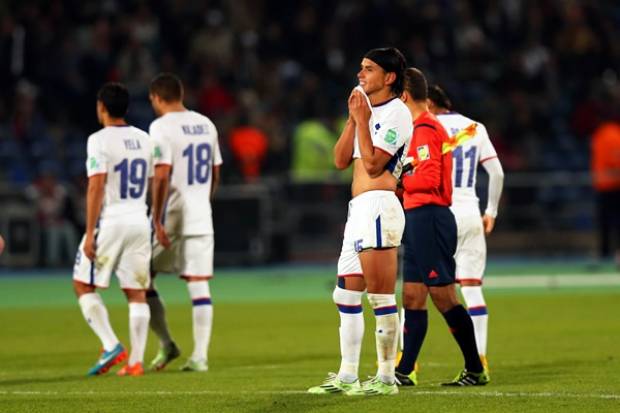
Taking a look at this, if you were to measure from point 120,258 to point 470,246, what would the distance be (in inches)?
118

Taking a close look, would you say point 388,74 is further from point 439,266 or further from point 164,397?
point 164,397

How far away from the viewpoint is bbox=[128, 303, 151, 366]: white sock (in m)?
12.1

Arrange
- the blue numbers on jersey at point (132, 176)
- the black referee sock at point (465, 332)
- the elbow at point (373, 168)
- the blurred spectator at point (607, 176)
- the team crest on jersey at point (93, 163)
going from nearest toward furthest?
the elbow at point (373, 168), the black referee sock at point (465, 332), the team crest on jersey at point (93, 163), the blue numbers on jersey at point (132, 176), the blurred spectator at point (607, 176)

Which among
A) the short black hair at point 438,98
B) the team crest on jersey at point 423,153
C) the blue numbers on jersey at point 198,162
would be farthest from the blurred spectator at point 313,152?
the team crest on jersey at point 423,153

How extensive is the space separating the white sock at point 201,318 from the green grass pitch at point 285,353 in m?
0.23

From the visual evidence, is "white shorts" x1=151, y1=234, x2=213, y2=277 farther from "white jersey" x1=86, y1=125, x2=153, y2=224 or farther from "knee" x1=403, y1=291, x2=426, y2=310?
"knee" x1=403, y1=291, x2=426, y2=310

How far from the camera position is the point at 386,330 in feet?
31.6

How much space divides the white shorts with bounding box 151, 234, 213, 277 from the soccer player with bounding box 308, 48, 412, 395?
10.8 feet

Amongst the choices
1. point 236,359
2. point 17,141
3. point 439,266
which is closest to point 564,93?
point 17,141

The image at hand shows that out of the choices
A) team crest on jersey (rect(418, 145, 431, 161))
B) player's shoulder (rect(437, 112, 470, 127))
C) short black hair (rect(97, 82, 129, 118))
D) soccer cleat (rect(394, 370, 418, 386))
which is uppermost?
short black hair (rect(97, 82, 129, 118))

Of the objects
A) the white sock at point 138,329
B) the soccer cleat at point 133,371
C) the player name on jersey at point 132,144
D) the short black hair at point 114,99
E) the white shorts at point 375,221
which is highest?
the short black hair at point 114,99

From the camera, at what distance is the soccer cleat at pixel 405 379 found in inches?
416

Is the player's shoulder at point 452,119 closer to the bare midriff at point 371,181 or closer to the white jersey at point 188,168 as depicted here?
the white jersey at point 188,168

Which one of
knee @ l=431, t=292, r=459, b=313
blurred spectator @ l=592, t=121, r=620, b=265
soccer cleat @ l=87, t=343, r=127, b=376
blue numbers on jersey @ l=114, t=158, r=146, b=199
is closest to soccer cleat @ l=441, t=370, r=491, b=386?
knee @ l=431, t=292, r=459, b=313
